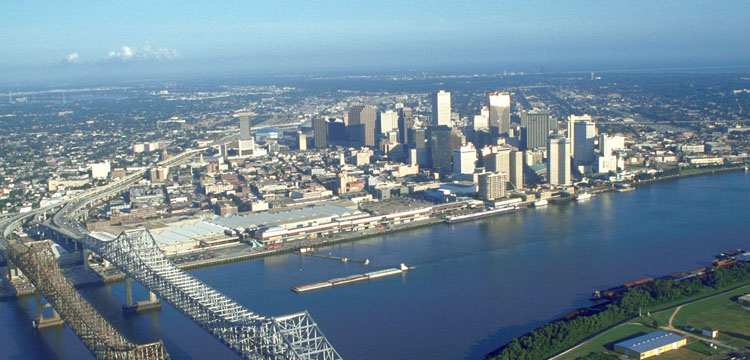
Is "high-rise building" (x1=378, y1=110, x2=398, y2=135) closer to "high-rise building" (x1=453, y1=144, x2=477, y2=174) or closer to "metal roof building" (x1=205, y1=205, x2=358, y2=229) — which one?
"high-rise building" (x1=453, y1=144, x2=477, y2=174)

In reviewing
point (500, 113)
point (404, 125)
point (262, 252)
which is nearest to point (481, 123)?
point (500, 113)

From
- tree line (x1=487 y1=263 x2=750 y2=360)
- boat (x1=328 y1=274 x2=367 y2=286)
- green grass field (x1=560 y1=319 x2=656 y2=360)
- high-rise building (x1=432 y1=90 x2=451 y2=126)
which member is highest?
high-rise building (x1=432 y1=90 x2=451 y2=126)

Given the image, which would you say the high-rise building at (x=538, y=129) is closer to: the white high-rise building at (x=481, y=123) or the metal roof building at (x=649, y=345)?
the white high-rise building at (x=481, y=123)

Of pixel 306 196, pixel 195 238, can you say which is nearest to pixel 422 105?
pixel 306 196

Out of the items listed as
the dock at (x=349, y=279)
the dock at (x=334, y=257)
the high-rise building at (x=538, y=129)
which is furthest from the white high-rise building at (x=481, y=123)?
the dock at (x=349, y=279)

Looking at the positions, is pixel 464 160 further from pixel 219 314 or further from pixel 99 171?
pixel 219 314

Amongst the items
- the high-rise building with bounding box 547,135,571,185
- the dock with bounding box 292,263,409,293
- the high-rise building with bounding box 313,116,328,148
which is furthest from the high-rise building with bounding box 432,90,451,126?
the dock with bounding box 292,263,409,293

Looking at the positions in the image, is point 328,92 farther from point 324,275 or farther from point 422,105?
point 324,275
